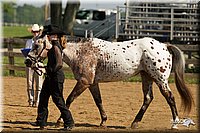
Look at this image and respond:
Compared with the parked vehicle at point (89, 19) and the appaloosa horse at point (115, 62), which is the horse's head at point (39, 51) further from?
the parked vehicle at point (89, 19)

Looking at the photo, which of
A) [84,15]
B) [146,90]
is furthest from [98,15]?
[146,90]

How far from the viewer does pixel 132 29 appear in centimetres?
2319

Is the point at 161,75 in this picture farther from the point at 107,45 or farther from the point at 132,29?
the point at 132,29

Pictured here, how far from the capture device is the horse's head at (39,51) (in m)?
8.32

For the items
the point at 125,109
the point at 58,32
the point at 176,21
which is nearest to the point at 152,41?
the point at 58,32

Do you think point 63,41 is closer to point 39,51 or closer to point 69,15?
point 39,51

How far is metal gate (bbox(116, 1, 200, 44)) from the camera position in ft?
73.8

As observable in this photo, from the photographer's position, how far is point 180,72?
8.82 m

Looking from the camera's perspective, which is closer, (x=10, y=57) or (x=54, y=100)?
(x=54, y=100)

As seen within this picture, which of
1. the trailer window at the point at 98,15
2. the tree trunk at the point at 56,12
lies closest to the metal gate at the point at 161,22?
the tree trunk at the point at 56,12

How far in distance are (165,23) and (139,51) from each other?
15.2m

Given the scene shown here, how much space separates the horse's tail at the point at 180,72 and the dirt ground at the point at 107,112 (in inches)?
13.5

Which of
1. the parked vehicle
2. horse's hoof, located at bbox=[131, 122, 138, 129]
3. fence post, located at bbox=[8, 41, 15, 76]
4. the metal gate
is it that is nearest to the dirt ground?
horse's hoof, located at bbox=[131, 122, 138, 129]

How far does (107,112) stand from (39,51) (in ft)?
8.28
